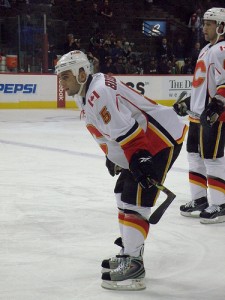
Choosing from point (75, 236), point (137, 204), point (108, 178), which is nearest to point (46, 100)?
point (108, 178)

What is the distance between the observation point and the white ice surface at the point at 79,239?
2787 millimetres

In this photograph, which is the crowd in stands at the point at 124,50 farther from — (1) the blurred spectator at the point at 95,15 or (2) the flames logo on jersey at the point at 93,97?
(2) the flames logo on jersey at the point at 93,97

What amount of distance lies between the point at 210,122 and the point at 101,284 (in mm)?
1522

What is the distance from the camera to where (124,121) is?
269cm

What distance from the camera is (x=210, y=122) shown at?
3996 millimetres

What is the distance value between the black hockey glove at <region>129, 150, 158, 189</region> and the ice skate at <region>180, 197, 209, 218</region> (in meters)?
1.67

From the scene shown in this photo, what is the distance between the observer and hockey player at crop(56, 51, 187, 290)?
106 inches

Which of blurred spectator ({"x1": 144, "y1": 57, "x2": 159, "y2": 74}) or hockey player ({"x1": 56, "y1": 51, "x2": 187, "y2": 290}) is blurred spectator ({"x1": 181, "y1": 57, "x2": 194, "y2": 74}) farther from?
hockey player ({"x1": 56, "y1": 51, "x2": 187, "y2": 290})

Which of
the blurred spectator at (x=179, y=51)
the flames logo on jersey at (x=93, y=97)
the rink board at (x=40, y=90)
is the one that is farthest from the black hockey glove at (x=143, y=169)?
the blurred spectator at (x=179, y=51)

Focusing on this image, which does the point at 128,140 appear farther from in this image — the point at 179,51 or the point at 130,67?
the point at 179,51

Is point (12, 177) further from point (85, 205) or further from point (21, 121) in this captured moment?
point (21, 121)

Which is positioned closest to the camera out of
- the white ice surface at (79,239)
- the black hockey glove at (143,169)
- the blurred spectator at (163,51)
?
the black hockey glove at (143,169)

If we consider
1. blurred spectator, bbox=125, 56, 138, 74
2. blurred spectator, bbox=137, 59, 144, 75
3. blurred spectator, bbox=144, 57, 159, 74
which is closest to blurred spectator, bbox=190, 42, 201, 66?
blurred spectator, bbox=144, 57, 159, 74

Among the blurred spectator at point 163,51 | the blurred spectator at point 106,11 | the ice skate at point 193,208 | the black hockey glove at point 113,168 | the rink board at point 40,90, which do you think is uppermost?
the black hockey glove at point 113,168
